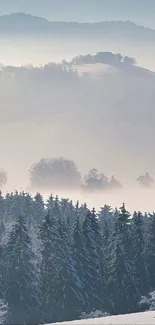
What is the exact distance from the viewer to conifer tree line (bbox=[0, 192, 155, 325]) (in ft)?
212

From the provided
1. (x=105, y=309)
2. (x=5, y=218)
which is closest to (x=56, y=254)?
(x=105, y=309)

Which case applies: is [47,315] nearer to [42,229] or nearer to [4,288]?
[4,288]

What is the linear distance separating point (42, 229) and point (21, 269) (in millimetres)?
7488

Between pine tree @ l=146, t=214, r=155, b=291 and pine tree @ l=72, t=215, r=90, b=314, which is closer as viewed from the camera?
pine tree @ l=72, t=215, r=90, b=314

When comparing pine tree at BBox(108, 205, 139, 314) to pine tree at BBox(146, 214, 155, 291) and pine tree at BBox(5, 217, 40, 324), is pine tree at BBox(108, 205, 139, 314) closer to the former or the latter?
pine tree at BBox(146, 214, 155, 291)

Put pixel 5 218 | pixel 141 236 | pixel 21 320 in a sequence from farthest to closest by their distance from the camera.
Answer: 1. pixel 5 218
2. pixel 141 236
3. pixel 21 320

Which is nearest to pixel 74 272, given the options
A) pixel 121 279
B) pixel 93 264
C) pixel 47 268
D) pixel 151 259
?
pixel 47 268

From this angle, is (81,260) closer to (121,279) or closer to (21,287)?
(121,279)

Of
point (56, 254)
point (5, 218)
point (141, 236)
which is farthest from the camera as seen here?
point (5, 218)

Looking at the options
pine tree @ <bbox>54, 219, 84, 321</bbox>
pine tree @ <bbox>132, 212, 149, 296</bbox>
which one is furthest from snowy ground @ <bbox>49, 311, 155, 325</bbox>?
pine tree @ <bbox>132, 212, 149, 296</bbox>

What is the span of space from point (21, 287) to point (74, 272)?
675 centimetres

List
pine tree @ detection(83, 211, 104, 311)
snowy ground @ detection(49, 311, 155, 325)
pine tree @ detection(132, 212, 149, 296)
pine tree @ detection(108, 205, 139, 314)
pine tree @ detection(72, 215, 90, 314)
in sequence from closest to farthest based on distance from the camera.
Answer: snowy ground @ detection(49, 311, 155, 325), pine tree @ detection(108, 205, 139, 314), pine tree @ detection(72, 215, 90, 314), pine tree @ detection(83, 211, 104, 311), pine tree @ detection(132, 212, 149, 296)

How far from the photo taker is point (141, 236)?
2936 inches

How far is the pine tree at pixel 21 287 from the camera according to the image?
209 feet
